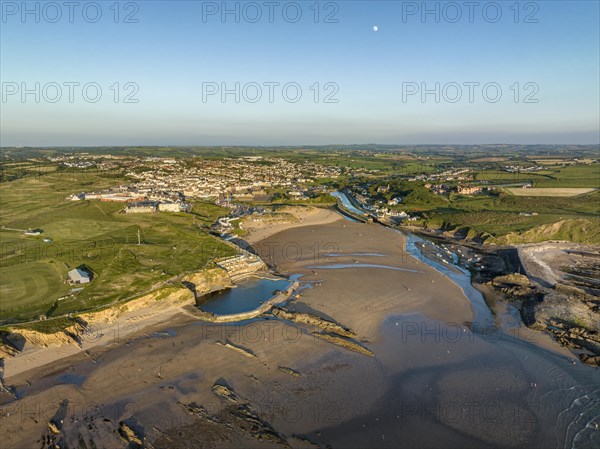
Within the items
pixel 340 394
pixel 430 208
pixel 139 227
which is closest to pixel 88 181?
pixel 139 227

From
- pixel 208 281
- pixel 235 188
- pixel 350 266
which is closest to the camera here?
pixel 208 281

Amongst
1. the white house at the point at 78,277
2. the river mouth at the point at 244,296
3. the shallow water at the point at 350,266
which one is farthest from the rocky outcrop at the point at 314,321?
the white house at the point at 78,277

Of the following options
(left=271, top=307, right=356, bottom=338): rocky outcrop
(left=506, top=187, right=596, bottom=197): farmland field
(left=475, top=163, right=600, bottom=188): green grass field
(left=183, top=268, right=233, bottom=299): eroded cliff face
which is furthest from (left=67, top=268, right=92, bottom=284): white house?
(left=475, top=163, right=600, bottom=188): green grass field

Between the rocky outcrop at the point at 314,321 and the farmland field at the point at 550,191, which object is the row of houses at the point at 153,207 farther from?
the farmland field at the point at 550,191

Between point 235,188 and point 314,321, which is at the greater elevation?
point 235,188

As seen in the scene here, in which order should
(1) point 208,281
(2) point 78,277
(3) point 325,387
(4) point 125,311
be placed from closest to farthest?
(3) point 325,387, (4) point 125,311, (2) point 78,277, (1) point 208,281

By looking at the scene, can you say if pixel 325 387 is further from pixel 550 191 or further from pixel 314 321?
pixel 550 191

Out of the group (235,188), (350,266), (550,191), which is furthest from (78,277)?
(550,191)
